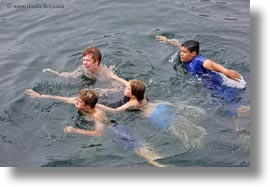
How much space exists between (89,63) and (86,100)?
0.45 metres

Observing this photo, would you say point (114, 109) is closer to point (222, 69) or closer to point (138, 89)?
point (138, 89)

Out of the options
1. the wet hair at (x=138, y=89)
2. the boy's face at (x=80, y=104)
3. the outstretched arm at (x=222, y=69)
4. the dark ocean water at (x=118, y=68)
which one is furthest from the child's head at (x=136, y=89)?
the outstretched arm at (x=222, y=69)

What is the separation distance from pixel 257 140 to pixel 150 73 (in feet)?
3.37

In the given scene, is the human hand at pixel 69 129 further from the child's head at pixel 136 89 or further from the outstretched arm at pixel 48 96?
the child's head at pixel 136 89

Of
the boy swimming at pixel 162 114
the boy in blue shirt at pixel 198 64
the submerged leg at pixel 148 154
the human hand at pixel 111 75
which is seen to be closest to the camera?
the submerged leg at pixel 148 154

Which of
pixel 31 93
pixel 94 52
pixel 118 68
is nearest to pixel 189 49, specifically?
pixel 118 68

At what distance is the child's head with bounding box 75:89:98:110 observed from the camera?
337 centimetres

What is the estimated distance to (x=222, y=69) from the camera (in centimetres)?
359

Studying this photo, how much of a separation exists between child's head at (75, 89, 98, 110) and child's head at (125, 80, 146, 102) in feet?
0.88

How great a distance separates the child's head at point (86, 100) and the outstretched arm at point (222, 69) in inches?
36.8

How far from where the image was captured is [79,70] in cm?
382

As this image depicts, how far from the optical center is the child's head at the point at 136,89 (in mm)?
3489

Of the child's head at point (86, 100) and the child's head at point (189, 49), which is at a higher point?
the child's head at point (189, 49)

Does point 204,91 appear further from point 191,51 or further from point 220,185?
point 220,185
